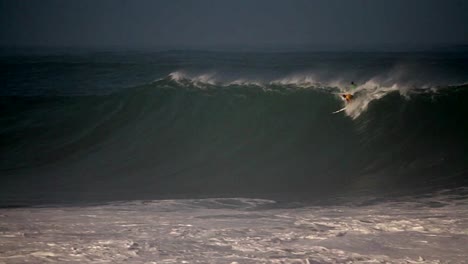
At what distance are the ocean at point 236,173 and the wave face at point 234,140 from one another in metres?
0.05

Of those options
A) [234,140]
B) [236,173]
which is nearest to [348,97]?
[234,140]

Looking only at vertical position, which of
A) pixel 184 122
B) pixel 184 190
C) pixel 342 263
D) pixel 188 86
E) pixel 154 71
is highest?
pixel 154 71

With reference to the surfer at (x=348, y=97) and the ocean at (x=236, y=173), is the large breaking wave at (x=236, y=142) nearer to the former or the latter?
the ocean at (x=236, y=173)

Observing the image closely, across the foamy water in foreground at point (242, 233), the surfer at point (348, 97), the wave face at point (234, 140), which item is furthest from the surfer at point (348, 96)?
the foamy water in foreground at point (242, 233)

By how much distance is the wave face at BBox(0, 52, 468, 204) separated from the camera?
27.9ft

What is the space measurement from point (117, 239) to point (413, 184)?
471cm

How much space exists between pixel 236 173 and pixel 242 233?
4552 millimetres

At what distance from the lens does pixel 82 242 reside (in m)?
4.69

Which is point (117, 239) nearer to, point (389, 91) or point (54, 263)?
point (54, 263)

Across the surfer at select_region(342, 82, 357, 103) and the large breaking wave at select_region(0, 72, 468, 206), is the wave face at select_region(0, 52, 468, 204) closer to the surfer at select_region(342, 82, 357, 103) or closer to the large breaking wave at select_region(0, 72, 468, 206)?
the large breaking wave at select_region(0, 72, 468, 206)

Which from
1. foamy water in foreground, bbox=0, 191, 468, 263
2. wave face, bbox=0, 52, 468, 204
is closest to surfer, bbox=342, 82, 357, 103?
wave face, bbox=0, 52, 468, 204

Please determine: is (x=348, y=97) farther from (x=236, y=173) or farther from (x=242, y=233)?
(x=242, y=233)

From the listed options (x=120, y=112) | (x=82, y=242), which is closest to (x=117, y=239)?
(x=82, y=242)

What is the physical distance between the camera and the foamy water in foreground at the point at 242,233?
425 centimetres
